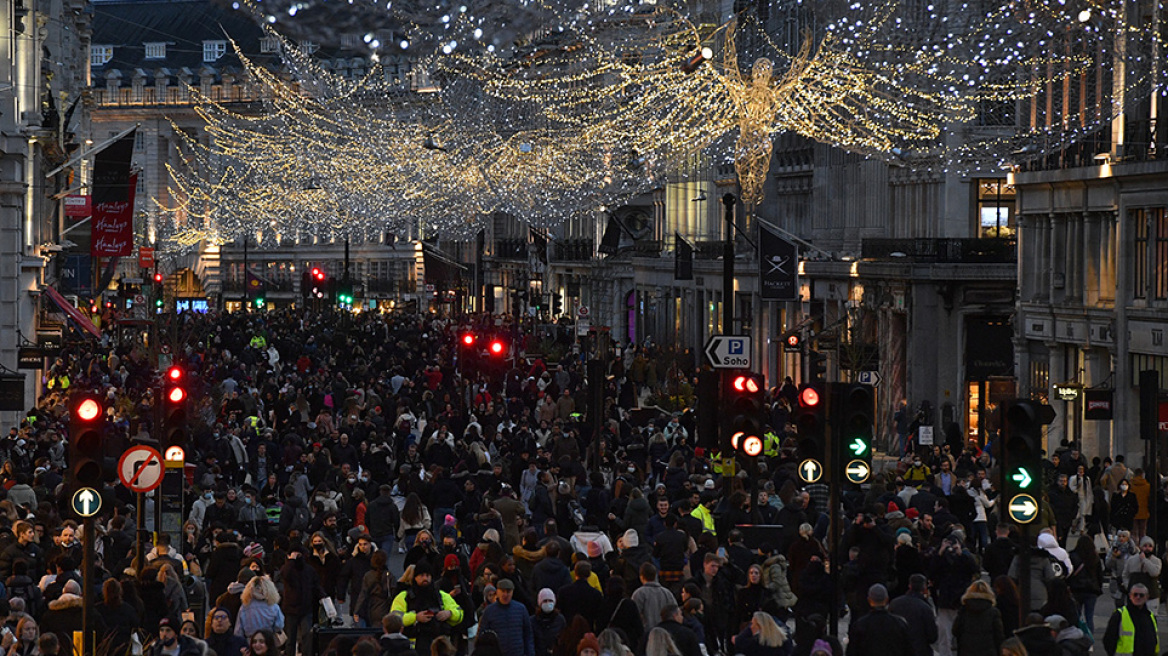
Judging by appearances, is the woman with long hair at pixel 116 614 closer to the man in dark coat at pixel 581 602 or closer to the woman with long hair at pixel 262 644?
the woman with long hair at pixel 262 644

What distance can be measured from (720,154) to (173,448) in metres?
41.1

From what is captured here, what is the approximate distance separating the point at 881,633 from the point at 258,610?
16.3 ft

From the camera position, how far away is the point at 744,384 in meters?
22.9

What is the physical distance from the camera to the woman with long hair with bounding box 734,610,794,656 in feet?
51.9

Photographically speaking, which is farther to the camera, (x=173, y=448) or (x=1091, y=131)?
(x=1091, y=131)

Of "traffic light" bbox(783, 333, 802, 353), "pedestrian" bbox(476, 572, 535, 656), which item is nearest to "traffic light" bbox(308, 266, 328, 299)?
"traffic light" bbox(783, 333, 802, 353)

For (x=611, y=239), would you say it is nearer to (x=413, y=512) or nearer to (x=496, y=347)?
(x=496, y=347)

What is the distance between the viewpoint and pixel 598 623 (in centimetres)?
1783

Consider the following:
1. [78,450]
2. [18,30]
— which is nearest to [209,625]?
[78,450]

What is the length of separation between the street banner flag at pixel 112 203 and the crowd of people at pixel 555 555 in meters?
13.4

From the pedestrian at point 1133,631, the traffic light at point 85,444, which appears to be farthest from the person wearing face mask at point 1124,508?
A: the traffic light at point 85,444

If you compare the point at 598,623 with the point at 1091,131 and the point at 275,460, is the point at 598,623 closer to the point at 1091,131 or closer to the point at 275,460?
the point at 275,460

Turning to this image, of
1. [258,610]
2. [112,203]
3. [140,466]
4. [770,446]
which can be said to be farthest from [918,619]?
[112,203]

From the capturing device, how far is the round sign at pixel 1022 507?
48.5 feet
